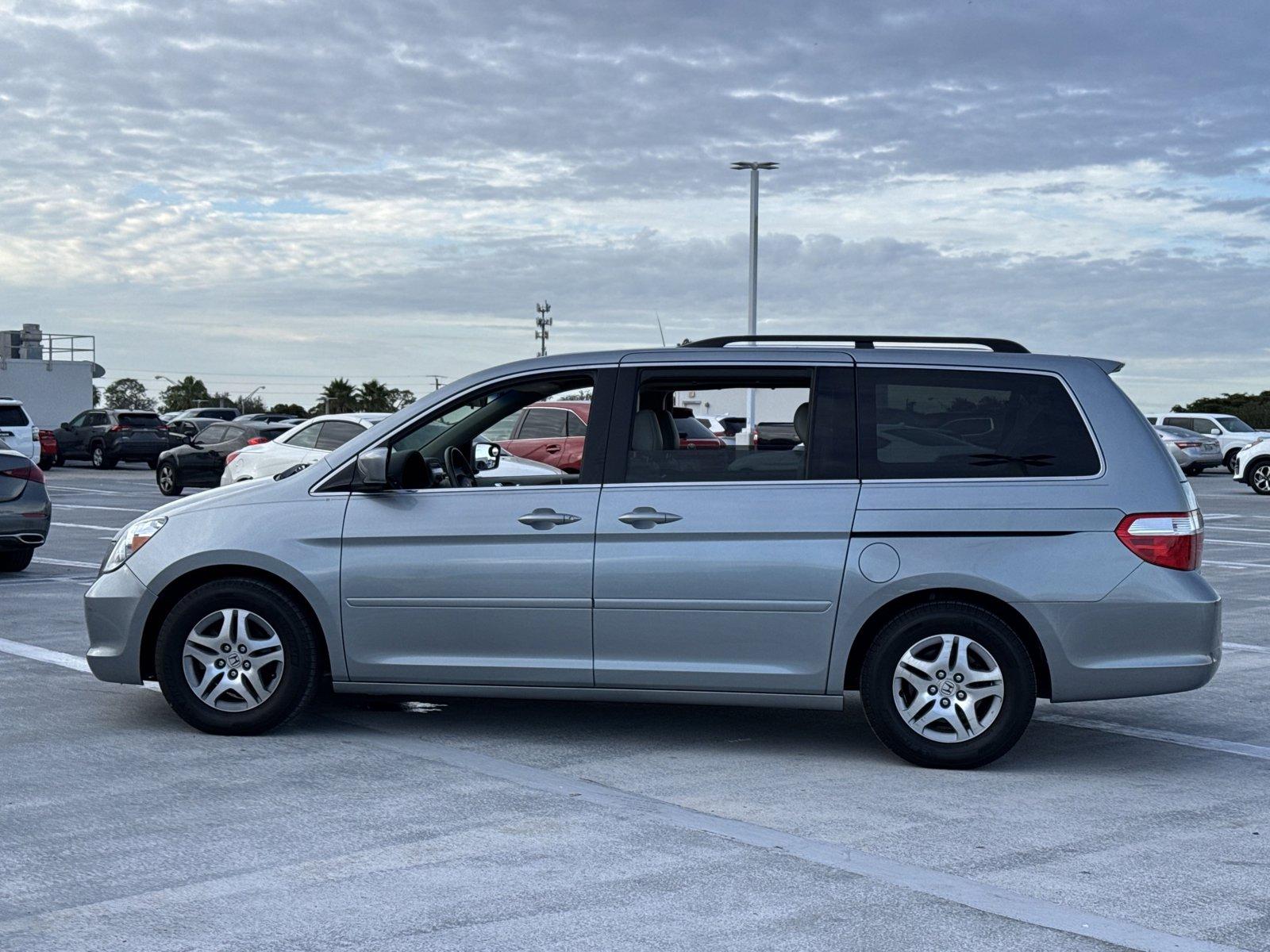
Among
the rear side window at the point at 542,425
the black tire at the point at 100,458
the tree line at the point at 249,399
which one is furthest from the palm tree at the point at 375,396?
the rear side window at the point at 542,425

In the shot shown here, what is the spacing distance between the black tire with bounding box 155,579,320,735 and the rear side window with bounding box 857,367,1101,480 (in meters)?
2.54

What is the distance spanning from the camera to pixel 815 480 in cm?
632

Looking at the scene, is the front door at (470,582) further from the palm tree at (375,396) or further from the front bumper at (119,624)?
the palm tree at (375,396)

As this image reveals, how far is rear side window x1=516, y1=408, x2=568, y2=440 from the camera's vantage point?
58.2 feet

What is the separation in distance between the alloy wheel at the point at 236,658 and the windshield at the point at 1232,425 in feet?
132

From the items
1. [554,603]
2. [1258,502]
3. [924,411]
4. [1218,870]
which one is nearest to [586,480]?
[554,603]

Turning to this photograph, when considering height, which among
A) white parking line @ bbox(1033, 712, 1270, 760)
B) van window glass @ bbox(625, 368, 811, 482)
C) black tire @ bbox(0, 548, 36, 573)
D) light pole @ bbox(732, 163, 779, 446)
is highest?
light pole @ bbox(732, 163, 779, 446)

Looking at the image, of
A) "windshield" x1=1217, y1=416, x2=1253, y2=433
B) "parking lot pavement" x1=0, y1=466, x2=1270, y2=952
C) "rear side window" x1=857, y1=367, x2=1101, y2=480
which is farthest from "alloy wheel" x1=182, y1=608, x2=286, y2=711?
"windshield" x1=1217, y1=416, x2=1253, y2=433

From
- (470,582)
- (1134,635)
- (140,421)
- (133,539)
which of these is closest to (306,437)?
(133,539)

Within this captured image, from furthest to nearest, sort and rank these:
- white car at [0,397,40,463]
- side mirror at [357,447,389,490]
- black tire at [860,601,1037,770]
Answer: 1. white car at [0,397,40,463]
2. side mirror at [357,447,389,490]
3. black tire at [860,601,1037,770]

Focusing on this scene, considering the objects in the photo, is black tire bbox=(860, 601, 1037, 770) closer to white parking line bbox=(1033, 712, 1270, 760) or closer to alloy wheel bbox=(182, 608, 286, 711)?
white parking line bbox=(1033, 712, 1270, 760)

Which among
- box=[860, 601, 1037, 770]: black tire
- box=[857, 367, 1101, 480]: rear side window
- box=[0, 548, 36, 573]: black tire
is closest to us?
box=[860, 601, 1037, 770]: black tire

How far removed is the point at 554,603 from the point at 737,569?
0.79 meters

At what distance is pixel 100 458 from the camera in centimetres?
4031
